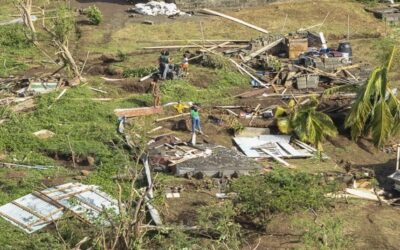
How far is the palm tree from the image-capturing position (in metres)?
19.2

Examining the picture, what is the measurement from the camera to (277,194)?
1449cm

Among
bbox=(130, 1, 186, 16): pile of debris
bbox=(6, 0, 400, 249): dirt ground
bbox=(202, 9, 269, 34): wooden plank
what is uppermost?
bbox=(130, 1, 186, 16): pile of debris

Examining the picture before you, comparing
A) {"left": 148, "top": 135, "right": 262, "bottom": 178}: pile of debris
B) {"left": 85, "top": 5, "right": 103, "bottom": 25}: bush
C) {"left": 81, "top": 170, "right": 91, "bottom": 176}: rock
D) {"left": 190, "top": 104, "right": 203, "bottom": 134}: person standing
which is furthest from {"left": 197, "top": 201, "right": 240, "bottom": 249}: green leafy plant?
{"left": 85, "top": 5, "right": 103, "bottom": 25}: bush

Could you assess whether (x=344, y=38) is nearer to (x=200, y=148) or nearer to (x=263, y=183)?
(x=200, y=148)

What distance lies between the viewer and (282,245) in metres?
14.3

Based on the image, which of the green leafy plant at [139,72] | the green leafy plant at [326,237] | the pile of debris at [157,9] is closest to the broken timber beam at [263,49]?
the green leafy plant at [139,72]

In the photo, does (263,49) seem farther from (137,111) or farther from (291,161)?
(291,161)

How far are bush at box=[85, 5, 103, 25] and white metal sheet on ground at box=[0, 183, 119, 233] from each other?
45.1ft

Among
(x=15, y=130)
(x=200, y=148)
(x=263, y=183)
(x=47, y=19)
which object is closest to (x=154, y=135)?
(x=200, y=148)

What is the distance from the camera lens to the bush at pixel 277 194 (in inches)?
566

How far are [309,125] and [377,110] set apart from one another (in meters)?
1.76

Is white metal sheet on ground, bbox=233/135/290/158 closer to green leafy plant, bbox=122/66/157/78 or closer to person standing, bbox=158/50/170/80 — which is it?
person standing, bbox=158/50/170/80

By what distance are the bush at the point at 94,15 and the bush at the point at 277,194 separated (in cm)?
1509

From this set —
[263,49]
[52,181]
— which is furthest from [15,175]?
[263,49]
